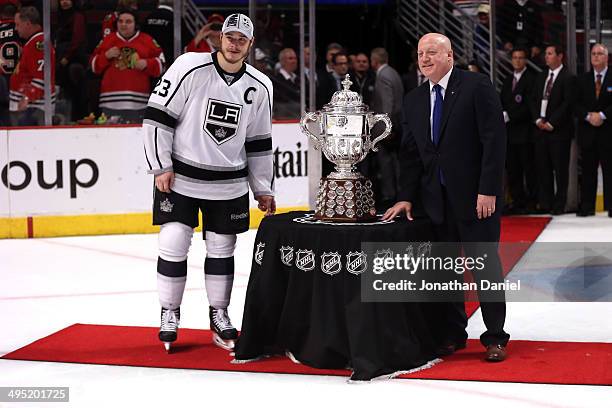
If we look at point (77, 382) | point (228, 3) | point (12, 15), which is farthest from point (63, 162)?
point (77, 382)

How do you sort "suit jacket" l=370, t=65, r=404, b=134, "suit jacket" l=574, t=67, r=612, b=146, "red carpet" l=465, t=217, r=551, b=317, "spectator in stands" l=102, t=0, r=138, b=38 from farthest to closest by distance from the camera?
"suit jacket" l=370, t=65, r=404, b=134, "suit jacket" l=574, t=67, r=612, b=146, "spectator in stands" l=102, t=0, r=138, b=38, "red carpet" l=465, t=217, r=551, b=317

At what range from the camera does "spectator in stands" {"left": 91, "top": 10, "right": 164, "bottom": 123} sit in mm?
9406

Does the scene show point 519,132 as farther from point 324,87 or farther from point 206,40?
point 206,40

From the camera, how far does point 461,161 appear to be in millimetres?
4496

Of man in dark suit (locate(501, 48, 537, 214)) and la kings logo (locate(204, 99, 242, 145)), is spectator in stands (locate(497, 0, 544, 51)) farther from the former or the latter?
la kings logo (locate(204, 99, 242, 145))

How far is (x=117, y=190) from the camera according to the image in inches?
360

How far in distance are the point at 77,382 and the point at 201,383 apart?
0.48 m

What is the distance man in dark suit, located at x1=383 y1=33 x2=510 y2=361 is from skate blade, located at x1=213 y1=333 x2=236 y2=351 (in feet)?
2.87

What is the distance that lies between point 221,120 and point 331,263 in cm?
83

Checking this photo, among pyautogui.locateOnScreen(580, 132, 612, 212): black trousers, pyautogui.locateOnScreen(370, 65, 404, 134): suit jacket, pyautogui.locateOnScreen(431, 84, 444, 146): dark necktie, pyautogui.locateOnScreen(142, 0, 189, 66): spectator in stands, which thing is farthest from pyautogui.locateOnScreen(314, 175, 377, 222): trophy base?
pyautogui.locateOnScreen(580, 132, 612, 212): black trousers

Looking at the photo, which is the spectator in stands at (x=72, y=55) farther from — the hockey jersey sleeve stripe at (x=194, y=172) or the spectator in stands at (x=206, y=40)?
the hockey jersey sleeve stripe at (x=194, y=172)

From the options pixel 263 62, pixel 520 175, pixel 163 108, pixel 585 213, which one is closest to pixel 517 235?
pixel 585 213

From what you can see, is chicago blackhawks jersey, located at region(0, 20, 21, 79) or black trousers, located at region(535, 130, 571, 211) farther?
black trousers, located at region(535, 130, 571, 211)

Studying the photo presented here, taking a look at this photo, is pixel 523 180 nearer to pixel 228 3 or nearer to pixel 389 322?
pixel 228 3
